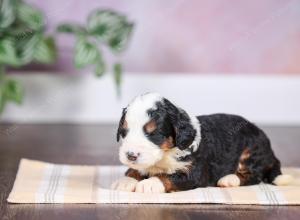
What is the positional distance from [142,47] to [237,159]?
201 centimetres

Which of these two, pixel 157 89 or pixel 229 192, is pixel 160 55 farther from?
pixel 229 192

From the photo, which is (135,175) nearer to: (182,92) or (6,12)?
(6,12)

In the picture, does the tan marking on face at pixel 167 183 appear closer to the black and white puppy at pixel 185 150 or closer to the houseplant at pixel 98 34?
the black and white puppy at pixel 185 150

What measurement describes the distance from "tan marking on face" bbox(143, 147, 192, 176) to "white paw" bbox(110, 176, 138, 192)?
117mm

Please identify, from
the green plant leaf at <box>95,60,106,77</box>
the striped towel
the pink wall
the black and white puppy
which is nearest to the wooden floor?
the striped towel

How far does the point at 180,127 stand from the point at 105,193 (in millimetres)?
408

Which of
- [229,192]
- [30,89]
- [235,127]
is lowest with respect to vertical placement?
[30,89]

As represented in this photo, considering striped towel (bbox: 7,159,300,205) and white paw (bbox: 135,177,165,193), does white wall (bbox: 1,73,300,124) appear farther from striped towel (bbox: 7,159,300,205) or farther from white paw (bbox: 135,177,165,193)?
white paw (bbox: 135,177,165,193)

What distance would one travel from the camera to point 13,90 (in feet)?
14.3

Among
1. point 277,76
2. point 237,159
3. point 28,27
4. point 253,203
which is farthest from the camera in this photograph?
point 277,76

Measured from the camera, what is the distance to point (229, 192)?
284cm

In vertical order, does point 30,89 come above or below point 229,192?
below

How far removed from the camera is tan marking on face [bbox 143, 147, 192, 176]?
272 centimetres

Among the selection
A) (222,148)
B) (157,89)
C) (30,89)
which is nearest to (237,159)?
(222,148)
